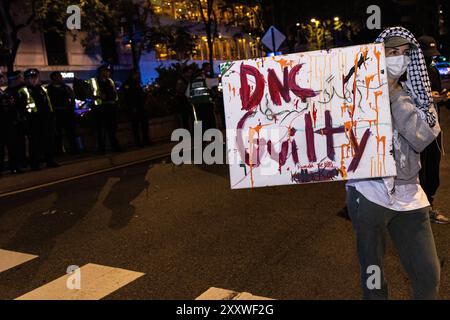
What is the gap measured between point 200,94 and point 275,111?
8846mm

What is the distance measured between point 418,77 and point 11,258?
4062mm

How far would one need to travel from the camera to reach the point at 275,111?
291 cm

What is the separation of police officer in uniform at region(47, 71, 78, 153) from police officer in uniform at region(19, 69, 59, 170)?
138 centimetres

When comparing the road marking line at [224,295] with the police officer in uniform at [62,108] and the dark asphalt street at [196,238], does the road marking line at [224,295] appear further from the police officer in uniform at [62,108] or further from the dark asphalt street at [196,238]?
the police officer in uniform at [62,108]

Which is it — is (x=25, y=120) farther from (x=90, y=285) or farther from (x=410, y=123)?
(x=410, y=123)

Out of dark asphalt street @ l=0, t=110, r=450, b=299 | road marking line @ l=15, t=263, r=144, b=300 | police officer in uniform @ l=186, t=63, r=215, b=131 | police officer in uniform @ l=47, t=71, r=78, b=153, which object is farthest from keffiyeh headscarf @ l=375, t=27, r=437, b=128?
police officer in uniform @ l=47, t=71, r=78, b=153

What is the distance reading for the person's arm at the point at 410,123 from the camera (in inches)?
103

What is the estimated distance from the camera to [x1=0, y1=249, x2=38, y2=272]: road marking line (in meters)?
4.66

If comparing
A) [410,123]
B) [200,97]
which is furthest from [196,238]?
[200,97]

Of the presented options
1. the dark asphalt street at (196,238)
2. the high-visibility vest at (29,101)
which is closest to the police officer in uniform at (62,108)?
the high-visibility vest at (29,101)

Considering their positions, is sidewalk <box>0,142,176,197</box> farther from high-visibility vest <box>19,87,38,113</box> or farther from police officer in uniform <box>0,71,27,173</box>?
high-visibility vest <box>19,87,38,113</box>

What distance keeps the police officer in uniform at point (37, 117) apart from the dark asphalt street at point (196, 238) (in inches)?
66.4
